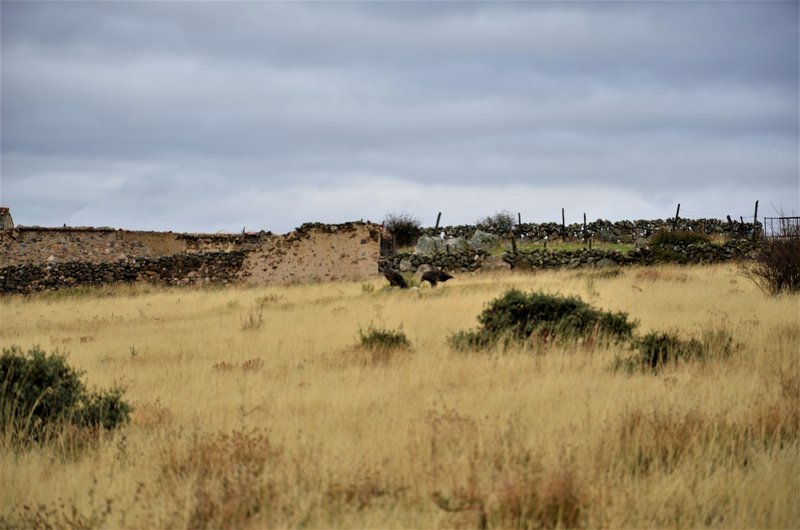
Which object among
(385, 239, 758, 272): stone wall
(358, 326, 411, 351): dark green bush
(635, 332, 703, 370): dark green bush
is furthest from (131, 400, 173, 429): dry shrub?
(385, 239, 758, 272): stone wall

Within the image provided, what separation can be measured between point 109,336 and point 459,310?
7041 millimetres

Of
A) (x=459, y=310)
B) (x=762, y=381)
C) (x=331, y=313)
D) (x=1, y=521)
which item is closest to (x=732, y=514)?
(x=762, y=381)

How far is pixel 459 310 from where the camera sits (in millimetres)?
17359

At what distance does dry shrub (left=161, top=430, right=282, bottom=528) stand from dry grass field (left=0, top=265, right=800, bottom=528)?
0.05ft

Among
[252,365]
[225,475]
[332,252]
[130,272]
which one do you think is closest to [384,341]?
[252,365]

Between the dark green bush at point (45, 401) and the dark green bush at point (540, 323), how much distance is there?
5.41 m

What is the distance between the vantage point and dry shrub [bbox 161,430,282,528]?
613cm

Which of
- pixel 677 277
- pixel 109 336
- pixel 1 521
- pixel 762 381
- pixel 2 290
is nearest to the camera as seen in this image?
pixel 1 521

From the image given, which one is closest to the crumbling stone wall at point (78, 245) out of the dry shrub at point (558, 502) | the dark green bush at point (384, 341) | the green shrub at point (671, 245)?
the green shrub at point (671, 245)

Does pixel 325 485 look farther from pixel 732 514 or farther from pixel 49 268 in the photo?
pixel 49 268

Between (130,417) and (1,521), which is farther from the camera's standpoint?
(130,417)

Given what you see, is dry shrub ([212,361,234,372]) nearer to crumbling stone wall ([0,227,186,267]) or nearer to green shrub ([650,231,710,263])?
green shrub ([650,231,710,263])

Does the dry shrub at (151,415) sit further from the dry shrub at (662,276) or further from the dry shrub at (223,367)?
the dry shrub at (662,276)

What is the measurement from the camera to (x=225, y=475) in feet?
21.7
